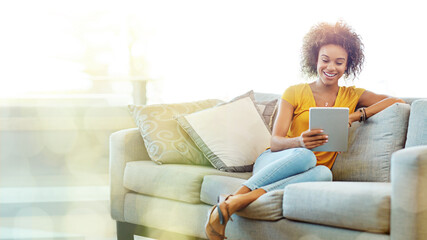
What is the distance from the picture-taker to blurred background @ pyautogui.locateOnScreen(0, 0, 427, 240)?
128 inches

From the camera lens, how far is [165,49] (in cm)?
396

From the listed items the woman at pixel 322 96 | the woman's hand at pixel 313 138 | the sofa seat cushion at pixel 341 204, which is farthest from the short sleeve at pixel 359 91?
the sofa seat cushion at pixel 341 204

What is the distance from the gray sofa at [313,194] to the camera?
1.63 metres

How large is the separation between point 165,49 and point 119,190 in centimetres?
162

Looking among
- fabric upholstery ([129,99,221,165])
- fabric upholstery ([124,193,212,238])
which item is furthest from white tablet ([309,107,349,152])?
fabric upholstery ([129,99,221,165])

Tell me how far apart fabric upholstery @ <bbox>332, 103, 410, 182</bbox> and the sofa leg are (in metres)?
1.07

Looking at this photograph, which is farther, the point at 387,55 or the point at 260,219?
the point at 387,55

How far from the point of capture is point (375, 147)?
216 centimetres

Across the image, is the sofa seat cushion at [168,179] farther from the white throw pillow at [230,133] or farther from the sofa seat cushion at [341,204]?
the sofa seat cushion at [341,204]

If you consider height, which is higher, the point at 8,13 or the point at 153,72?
the point at 8,13

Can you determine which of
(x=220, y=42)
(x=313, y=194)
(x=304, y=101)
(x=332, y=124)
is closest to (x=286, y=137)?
(x=304, y=101)

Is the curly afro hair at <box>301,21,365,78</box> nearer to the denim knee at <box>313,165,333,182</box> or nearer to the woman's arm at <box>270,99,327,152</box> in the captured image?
the woman's arm at <box>270,99,327,152</box>

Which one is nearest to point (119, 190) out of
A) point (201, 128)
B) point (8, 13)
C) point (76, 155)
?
point (201, 128)

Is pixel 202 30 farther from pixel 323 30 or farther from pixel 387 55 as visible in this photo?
pixel 323 30
